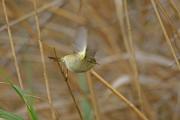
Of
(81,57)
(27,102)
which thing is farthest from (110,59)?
(81,57)

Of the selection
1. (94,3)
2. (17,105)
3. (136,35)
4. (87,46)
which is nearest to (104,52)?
(136,35)

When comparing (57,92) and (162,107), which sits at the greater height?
(57,92)

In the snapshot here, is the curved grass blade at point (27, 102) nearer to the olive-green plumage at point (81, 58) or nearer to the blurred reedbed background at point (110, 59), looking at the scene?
the olive-green plumage at point (81, 58)

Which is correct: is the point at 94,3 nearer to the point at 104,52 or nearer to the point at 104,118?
the point at 104,52

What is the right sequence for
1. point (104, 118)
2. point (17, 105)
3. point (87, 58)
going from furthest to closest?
point (17, 105) → point (104, 118) → point (87, 58)

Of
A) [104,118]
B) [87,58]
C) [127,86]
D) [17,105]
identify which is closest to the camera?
[87,58]

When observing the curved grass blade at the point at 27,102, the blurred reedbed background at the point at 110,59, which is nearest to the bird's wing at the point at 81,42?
the curved grass blade at the point at 27,102

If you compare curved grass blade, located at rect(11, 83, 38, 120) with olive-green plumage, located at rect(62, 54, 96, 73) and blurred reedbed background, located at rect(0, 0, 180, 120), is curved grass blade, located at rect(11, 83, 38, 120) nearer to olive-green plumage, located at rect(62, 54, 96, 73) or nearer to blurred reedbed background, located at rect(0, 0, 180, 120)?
olive-green plumage, located at rect(62, 54, 96, 73)

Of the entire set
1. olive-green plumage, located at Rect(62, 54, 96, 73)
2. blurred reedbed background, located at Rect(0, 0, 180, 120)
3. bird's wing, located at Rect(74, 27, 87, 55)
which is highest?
blurred reedbed background, located at Rect(0, 0, 180, 120)

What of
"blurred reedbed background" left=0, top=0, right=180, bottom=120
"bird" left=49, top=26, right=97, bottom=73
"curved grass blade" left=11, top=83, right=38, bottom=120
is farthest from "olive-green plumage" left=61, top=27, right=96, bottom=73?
"blurred reedbed background" left=0, top=0, right=180, bottom=120
